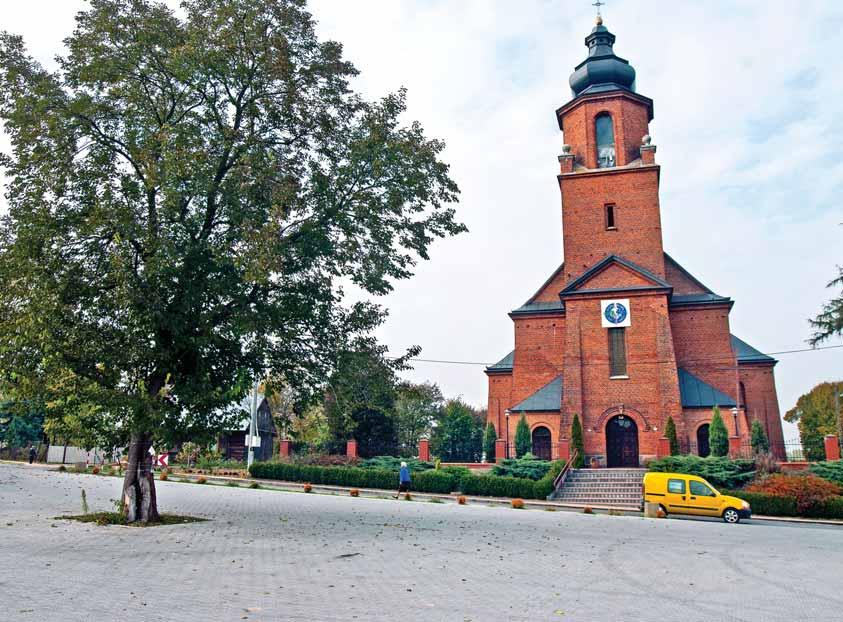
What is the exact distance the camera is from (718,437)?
31.5 meters

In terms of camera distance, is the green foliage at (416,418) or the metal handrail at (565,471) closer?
the metal handrail at (565,471)

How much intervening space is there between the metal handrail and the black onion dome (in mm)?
21115

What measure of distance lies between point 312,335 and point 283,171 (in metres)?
3.66

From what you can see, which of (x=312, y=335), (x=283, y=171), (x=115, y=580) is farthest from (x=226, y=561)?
(x=283, y=171)

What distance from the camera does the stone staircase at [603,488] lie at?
89.1ft

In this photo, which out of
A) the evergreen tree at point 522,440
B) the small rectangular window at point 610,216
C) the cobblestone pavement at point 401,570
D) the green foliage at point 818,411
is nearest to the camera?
the cobblestone pavement at point 401,570

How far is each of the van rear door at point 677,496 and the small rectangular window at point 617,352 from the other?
1234 centimetres

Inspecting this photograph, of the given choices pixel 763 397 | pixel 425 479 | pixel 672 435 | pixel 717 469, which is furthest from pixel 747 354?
pixel 425 479

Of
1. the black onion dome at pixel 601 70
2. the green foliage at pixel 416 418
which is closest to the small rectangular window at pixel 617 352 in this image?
the black onion dome at pixel 601 70

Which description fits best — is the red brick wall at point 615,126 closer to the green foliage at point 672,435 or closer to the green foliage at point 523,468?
the green foliage at point 672,435

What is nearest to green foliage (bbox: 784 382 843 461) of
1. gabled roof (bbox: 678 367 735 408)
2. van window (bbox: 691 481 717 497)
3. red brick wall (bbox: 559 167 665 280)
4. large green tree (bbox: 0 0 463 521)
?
gabled roof (bbox: 678 367 735 408)

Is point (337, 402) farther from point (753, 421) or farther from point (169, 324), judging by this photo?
point (753, 421)

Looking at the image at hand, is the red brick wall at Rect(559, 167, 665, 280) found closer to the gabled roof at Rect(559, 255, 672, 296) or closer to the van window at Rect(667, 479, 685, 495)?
the gabled roof at Rect(559, 255, 672, 296)

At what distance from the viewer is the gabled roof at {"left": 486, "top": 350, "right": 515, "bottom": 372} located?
39969mm
